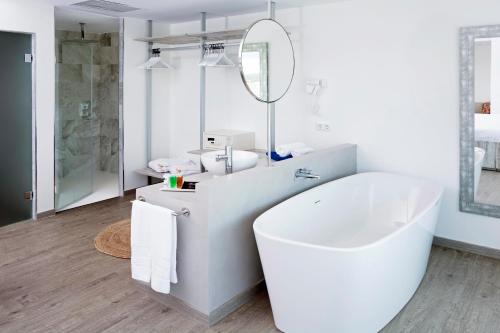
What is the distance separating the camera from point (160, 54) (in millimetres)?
5367

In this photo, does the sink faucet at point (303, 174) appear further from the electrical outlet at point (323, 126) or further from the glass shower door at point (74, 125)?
the glass shower door at point (74, 125)

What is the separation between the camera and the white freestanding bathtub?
2.06 m

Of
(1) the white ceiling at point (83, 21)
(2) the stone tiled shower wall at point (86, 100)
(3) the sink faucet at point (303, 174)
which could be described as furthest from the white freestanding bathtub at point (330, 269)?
(1) the white ceiling at point (83, 21)

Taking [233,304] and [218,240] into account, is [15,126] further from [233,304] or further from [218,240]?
[233,304]

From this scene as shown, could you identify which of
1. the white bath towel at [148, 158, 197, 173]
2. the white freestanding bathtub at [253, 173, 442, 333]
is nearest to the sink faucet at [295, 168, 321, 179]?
the white freestanding bathtub at [253, 173, 442, 333]

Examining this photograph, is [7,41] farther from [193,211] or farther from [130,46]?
[193,211]

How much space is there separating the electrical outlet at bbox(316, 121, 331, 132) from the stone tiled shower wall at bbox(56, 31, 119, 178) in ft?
8.93

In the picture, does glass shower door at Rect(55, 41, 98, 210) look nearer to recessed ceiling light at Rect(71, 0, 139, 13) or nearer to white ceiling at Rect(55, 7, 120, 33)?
white ceiling at Rect(55, 7, 120, 33)

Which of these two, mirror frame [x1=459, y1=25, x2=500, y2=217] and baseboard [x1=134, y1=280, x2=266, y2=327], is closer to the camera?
baseboard [x1=134, y1=280, x2=266, y2=327]

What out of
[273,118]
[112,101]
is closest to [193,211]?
[273,118]

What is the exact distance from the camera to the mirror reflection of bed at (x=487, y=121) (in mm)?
3285

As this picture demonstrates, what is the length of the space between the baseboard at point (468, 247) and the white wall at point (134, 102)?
3580 millimetres

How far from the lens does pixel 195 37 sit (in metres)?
4.74

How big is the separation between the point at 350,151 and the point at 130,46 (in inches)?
117
